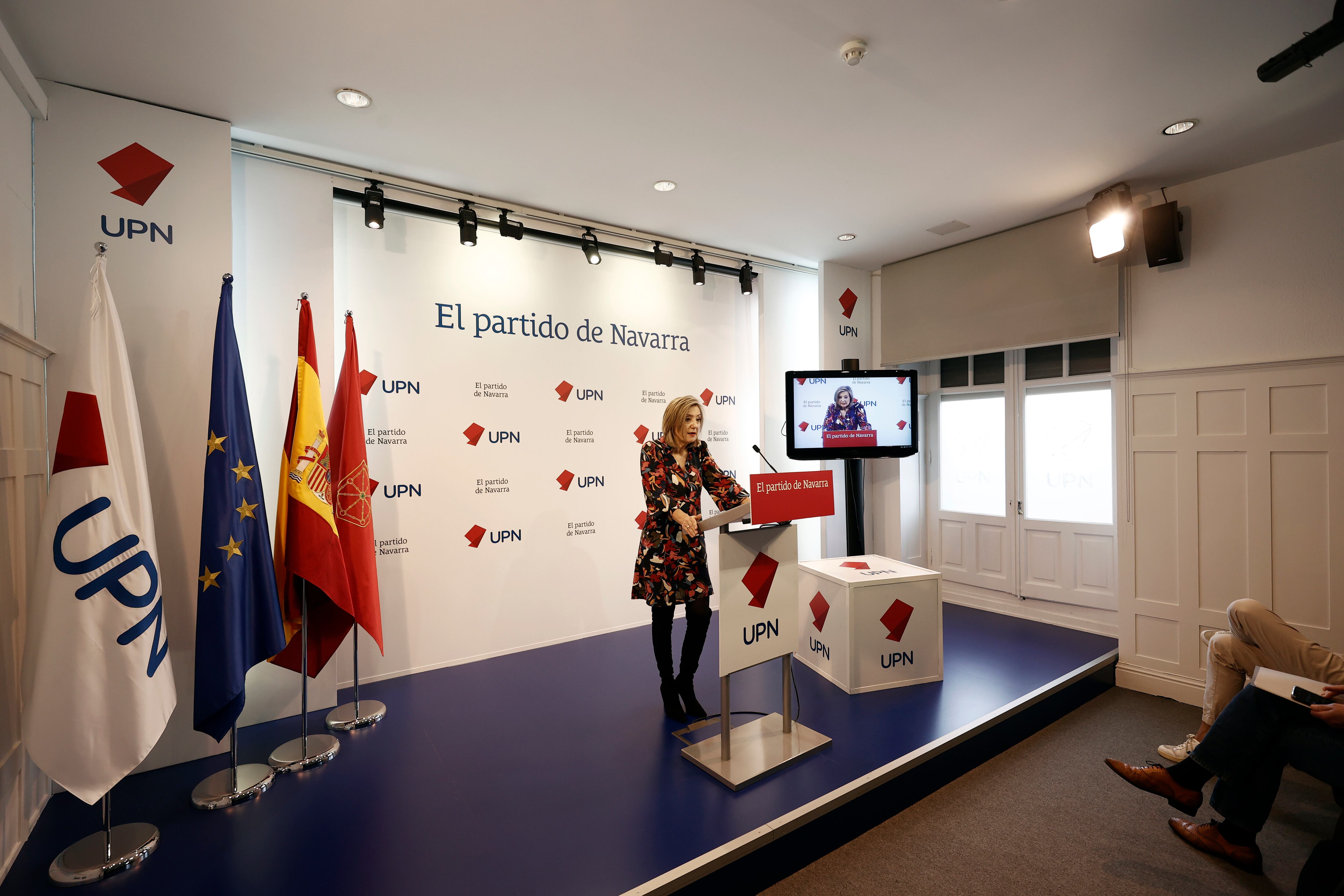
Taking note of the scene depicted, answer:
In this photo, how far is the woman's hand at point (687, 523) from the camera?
240cm

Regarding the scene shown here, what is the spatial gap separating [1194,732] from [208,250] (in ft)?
16.2

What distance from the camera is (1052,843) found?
2.05m

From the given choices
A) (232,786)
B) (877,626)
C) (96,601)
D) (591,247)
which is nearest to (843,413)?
(877,626)

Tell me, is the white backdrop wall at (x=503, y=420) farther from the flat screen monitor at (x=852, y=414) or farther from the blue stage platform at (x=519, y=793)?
the flat screen monitor at (x=852, y=414)

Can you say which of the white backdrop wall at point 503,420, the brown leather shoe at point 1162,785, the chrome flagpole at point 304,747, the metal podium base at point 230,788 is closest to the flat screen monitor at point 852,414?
the white backdrop wall at point 503,420

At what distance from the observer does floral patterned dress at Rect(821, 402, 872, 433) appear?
444 cm

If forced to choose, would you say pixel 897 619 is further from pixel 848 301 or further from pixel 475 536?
pixel 848 301

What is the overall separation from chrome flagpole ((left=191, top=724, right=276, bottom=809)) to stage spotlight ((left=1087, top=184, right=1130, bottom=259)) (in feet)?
15.5

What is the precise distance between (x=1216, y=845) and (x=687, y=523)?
2023 millimetres

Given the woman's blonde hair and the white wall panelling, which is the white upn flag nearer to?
the woman's blonde hair

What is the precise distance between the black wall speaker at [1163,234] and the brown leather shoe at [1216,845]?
2.82 m

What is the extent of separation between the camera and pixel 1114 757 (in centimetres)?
266

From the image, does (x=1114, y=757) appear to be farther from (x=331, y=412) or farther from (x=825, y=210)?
(x=331, y=412)

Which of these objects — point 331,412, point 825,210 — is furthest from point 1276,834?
point 331,412
